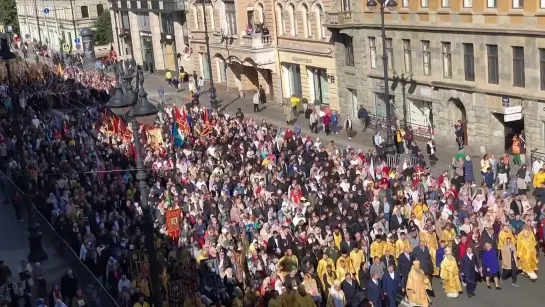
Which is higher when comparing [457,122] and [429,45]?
[429,45]

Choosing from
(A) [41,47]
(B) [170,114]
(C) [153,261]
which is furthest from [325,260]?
(A) [41,47]

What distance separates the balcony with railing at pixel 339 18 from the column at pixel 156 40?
2773cm

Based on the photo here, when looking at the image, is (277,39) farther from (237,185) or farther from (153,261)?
(153,261)

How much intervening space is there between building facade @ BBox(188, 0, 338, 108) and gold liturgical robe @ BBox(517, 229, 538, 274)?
25.7 meters

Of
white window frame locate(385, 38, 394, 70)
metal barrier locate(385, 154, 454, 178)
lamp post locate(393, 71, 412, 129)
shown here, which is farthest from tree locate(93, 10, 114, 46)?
metal barrier locate(385, 154, 454, 178)

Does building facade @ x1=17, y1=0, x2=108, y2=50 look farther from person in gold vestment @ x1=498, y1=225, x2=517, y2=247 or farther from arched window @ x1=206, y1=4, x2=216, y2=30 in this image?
person in gold vestment @ x1=498, y1=225, x2=517, y2=247

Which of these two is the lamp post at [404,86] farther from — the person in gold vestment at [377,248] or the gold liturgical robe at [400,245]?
the person in gold vestment at [377,248]

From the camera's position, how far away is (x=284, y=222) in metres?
23.5

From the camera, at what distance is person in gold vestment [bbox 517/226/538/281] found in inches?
806

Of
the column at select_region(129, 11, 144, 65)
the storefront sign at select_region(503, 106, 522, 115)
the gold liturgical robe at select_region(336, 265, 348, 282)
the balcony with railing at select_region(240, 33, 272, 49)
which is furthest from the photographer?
the column at select_region(129, 11, 144, 65)

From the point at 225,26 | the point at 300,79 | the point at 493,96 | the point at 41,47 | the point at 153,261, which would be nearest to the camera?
the point at 153,261

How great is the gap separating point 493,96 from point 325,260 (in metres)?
16.8

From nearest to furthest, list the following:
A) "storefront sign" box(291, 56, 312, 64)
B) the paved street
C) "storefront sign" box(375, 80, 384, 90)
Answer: the paved street → "storefront sign" box(375, 80, 384, 90) → "storefront sign" box(291, 56, 312, 64)

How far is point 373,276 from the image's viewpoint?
747 inches
